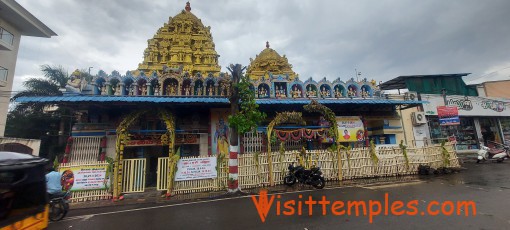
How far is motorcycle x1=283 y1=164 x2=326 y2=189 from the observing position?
31.6ft

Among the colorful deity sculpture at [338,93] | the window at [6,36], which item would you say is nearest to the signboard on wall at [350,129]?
the colorful deity sculpture at [338,93]

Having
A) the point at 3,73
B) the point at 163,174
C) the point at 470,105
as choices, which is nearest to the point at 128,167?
the point at 163,174

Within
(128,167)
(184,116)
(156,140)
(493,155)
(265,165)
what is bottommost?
(493,155)

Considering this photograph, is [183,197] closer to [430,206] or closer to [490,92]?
[430,206]

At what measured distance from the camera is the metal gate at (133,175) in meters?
9.96

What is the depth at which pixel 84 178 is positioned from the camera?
9359 millimetres

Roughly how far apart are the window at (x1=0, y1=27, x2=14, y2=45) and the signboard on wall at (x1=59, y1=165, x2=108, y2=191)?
57.6ft

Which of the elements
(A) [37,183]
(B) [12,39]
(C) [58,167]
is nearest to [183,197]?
(C) [58,167]

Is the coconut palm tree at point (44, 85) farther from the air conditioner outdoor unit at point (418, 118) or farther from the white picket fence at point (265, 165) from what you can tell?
the air conditioner outdoor unit at point (418, 118)

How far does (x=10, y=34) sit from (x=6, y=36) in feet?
2.15

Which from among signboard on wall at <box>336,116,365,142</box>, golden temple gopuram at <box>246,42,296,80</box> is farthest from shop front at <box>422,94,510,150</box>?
golden temple gopuram at <box>246,42,296,80</box>

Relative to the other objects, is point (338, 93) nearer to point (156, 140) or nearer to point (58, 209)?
point (156, 140)

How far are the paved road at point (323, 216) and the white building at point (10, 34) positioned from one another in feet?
55.9

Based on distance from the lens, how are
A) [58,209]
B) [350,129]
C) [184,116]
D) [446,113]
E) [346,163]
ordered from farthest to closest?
[446,113] < [350,129] < [184,116] < [346,163] < [58,209]
